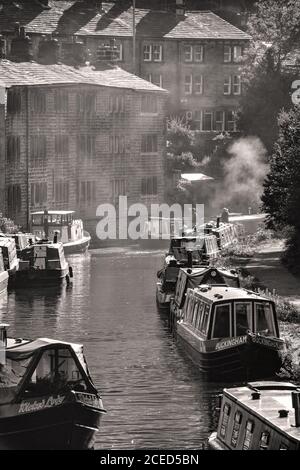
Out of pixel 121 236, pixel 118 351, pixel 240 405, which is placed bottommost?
pixel 121 236

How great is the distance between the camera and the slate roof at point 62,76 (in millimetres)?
113250

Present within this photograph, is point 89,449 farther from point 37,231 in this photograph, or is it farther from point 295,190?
point 37,231

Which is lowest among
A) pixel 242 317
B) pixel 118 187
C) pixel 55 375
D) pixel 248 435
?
pixel 118 187

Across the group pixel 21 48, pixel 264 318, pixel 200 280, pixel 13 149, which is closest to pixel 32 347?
pixel 264 318

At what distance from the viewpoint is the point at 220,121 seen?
5915 inches

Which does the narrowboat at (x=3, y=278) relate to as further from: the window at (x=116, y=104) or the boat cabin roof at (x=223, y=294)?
the window at (x=116, y=104)

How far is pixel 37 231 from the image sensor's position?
103688 millimetres

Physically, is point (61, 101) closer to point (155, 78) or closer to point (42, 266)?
point (155, 78)

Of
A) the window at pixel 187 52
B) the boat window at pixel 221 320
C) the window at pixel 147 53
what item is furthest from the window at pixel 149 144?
the boat window at pixel 221 320

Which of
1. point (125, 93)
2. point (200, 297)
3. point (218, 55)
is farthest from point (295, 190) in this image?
point (218, 55)

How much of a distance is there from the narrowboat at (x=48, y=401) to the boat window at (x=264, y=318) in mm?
13840

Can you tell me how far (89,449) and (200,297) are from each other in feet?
58.7

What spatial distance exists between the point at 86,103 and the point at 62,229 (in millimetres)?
20108

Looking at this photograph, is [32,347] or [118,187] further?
[118,187]
